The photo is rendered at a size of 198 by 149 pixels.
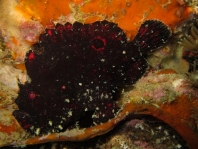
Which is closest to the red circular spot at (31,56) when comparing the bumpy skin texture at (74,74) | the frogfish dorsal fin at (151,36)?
the bumpy skin texture at (74,74)

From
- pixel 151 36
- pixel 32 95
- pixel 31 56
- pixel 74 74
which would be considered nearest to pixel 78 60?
pixel 74 74

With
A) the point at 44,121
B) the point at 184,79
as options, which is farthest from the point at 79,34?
the point at 184,79

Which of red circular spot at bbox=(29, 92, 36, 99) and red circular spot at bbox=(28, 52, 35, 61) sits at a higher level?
red circular spot at bbox=(28, 52, 35, 61)

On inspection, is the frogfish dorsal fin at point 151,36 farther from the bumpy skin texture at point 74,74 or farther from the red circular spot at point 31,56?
the red circular spot at point 31,56

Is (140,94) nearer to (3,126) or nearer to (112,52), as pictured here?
(112,52)

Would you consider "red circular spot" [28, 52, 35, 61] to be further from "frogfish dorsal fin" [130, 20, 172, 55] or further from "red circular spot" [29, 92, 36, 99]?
"frogfish dorsal fin" [130, 20, 172, 55]

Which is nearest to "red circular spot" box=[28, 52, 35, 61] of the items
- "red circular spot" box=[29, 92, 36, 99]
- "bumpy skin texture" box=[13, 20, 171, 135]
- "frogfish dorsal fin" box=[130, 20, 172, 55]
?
"bumpy skin texture" box=[13, 20, 171, 135]

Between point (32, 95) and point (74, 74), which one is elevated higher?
point (74, 74)

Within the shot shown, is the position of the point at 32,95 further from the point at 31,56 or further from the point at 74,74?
the point at 74,74
